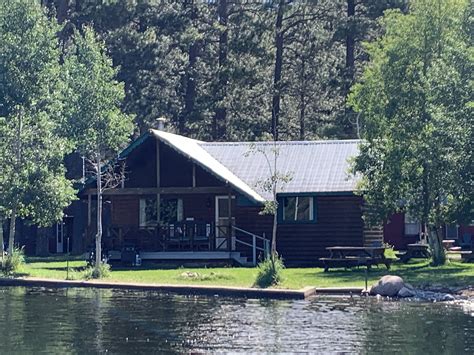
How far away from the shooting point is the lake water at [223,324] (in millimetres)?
19750

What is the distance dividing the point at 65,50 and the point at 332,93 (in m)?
15.6

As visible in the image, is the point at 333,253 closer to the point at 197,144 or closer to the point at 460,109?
the point at 460,109

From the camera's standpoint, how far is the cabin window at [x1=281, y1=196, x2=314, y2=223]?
39.1 metres

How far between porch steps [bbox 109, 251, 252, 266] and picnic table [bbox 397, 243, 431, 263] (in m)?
5.63

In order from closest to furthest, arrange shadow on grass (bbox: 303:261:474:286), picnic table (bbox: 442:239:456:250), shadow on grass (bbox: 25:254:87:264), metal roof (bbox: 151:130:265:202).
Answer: shadow on grass (bbox: 303:261:474:286), metal roof (bbox: 151:130:265:202), shadow on grass (bbox: 25:254:87:264), picnic table (bbox: 442:239:456:250)

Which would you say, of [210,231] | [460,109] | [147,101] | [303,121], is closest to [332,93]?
[303,121]

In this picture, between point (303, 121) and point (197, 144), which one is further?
point (303, 121)

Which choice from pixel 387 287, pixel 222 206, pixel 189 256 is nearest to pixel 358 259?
pixel 387 287

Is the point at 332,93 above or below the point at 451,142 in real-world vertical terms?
above

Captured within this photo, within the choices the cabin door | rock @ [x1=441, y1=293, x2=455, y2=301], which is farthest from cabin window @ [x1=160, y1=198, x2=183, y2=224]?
rock @ [x1=441, y1=293, x2=455, y2=301]

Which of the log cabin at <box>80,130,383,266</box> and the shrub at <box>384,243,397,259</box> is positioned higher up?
the log cabin at <box>80,130,383,266</box>

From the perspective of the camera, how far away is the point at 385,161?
35.7 metres

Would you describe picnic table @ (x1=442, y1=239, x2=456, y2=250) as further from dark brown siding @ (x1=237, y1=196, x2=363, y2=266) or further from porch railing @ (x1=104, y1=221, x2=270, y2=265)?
porch railing @ (x1=104, y1=221, x2=270, y2=265)

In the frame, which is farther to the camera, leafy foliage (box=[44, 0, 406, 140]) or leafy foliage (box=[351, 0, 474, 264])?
leafy foliage (box=[44, 0, 406, 140])
